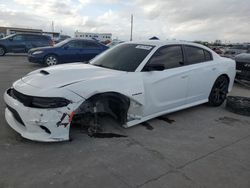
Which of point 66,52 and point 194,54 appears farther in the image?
point 66,52

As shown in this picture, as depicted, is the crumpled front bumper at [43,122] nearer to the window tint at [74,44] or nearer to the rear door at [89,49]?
the window tint at [74,44]

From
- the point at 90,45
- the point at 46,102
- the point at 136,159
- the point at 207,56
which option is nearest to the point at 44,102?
the point at 46,102

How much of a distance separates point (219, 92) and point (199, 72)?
3.83 ft

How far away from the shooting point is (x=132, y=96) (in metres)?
4.17

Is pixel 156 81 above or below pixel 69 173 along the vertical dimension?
above

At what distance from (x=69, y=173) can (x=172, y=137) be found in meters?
1.90

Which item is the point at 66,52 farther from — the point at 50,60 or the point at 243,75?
the point at 243,75

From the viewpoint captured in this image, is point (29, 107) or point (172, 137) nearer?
point (29, 107)

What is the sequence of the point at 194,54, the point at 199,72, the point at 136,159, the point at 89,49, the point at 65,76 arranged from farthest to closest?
the point at 89,49 < the point at 194,54 < the point at 199,72 < the point at 65,76 < the point at 136,159

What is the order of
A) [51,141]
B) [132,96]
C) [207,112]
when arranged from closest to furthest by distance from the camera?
[51,141] → [132,96] → [207,112]

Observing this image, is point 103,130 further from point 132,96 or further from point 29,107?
point 29,107

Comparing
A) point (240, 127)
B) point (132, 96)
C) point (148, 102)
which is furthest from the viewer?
point (240, 127)

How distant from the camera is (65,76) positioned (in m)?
3.94

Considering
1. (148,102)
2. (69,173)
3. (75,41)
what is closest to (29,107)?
(69,173)
